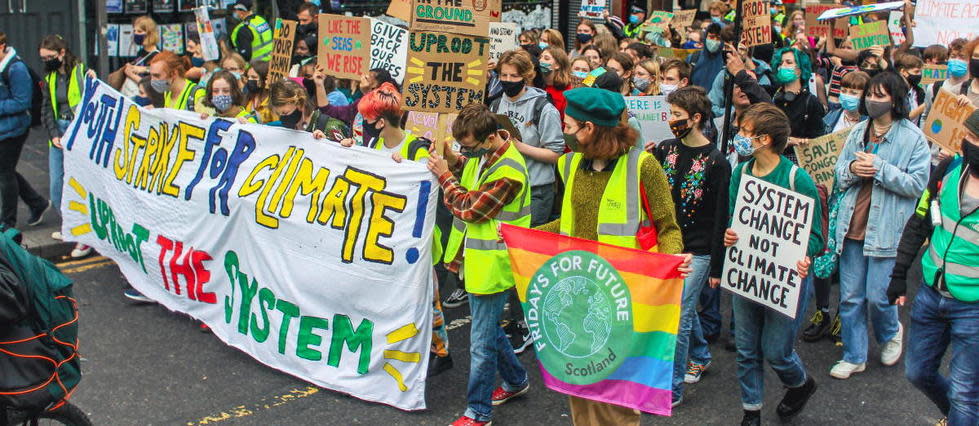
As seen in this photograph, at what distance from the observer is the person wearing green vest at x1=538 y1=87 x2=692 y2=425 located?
4406 millimetres

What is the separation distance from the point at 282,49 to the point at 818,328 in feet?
16.1

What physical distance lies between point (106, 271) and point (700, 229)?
512 cm

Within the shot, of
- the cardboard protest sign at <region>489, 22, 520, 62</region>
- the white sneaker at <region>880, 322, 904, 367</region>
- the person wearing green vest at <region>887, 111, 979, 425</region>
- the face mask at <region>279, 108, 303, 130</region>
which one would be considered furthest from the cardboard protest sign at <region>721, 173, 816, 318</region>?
the cardboard protest sign at <region>489, 22, 520, 62</region>

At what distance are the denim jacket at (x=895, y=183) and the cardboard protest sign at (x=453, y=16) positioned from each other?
243 cm

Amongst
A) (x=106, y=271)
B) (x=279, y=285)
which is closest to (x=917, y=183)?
(x=279, y=285)

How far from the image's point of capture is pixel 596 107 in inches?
171

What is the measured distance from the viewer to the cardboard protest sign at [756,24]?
8781 millimetres

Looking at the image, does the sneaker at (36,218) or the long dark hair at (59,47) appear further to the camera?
the sneaker at (36,218)

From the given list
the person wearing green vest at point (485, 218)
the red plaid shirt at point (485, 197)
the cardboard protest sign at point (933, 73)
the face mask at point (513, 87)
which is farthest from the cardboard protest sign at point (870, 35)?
the red plaid shirt at point (485, 197)

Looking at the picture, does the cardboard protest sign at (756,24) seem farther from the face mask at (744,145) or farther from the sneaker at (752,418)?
the sneaker at (752,418)

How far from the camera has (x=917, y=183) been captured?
5.65 m

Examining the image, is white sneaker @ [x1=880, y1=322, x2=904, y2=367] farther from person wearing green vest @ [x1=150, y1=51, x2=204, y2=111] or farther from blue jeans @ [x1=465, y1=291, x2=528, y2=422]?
person wearing green vest @ [x1=150, y1=51, x2=204, y2=111]

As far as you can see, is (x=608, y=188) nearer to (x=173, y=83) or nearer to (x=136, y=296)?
(x=136, y=296)

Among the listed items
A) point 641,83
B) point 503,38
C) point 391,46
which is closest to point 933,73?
point 641,83
